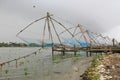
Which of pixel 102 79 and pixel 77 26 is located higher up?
pixel 77 26

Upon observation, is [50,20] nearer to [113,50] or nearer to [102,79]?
[113,50]

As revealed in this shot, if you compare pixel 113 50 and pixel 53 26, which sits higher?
Result: pixel 53 26

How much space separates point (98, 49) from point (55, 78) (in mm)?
22581

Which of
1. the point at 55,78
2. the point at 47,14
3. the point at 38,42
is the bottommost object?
the point at 55,78

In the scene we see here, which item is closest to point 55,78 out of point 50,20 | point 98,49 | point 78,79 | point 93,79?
point 78,79

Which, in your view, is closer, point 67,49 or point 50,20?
point 50,20

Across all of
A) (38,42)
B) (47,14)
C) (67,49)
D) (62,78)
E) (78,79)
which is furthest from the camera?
(38,42)

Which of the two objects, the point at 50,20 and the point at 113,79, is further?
the point at 50,20

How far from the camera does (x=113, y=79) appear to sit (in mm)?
17484

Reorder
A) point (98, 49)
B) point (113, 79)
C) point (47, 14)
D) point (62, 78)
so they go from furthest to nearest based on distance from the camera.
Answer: point (98, 49) → point (47, 14) → point (62, 78) → point (113, 79)

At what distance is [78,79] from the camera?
20406 mm

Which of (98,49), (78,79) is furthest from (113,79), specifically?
(98,49)

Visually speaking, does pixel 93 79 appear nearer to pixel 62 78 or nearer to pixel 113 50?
pixel 62 78

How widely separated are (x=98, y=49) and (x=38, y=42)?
13.1m
